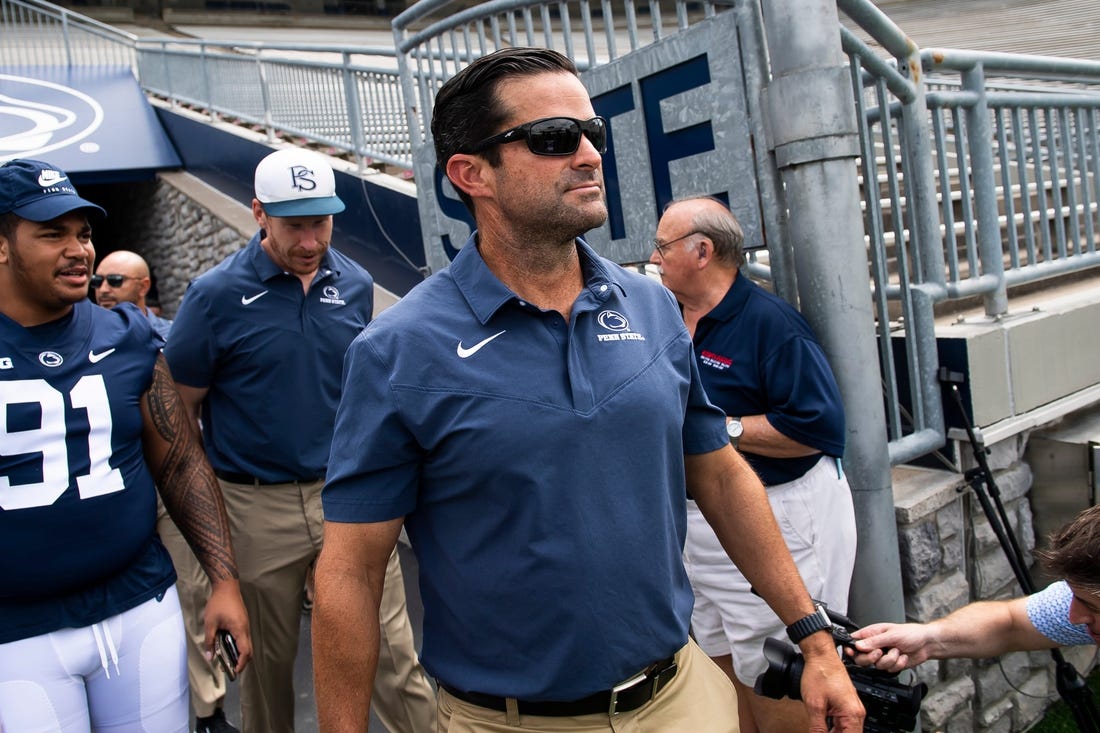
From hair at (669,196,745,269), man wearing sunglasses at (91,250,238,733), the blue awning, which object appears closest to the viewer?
hair at (669,196,745,269)

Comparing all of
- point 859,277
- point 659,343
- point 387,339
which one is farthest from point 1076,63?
point 387,339

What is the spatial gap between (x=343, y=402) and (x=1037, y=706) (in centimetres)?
373

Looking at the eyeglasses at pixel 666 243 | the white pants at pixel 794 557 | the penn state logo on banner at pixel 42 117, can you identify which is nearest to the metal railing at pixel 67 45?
the penn state logo on banner at pixel 42 117

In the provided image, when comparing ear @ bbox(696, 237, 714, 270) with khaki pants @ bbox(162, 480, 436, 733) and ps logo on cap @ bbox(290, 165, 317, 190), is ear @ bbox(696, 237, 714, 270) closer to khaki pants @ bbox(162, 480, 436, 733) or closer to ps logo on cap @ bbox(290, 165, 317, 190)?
ps logo on cap @ bbox(290, 165, 317, 190)

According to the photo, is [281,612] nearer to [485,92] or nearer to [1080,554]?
[485,92]

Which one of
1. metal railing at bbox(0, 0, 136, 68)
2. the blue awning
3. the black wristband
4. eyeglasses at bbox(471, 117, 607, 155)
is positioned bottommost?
the black wristband

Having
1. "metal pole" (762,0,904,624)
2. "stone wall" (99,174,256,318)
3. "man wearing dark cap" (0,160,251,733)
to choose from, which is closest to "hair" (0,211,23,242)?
"man wearing dark cap" (0,160,251,733)

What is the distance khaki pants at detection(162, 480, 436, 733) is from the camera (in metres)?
3.53

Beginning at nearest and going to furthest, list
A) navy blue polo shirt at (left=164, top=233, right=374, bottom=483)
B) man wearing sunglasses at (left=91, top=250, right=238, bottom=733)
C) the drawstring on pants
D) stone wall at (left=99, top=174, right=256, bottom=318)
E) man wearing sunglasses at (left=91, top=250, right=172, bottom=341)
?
the drawstring on pants → navy blue polo shirt at (left=164, top=233, right=374, bottom=483) → man wearing sunglasses at (left=91, top=250, right=238, bottom=733) → man wearing sunglasses at (left=91, top=250, right=172, bottom=341) → stone wall at (left=99, top=174, right=256, bottom=318)

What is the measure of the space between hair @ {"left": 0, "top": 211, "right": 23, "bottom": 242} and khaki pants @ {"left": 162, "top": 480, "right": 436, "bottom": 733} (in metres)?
1.43

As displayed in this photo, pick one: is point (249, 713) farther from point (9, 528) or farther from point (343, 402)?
point (343, 402)

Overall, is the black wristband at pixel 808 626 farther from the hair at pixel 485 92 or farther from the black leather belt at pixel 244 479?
the black leather belt at pixel 244 479

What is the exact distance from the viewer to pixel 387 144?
731cm

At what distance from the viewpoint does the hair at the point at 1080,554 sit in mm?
1964
